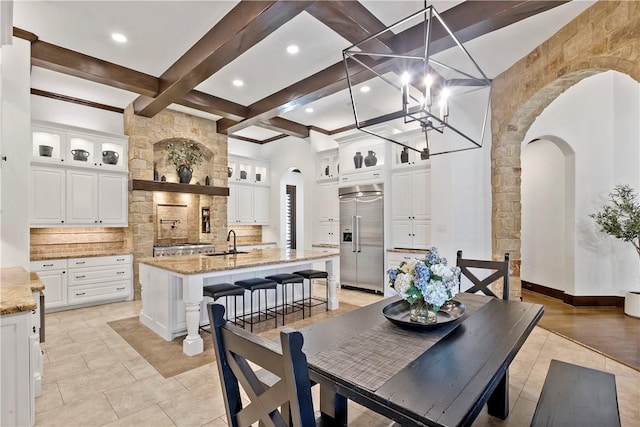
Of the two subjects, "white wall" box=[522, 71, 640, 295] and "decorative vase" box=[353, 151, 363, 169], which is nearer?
"white wall" box=[522, 71, 640, 295]

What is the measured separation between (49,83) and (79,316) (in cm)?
348

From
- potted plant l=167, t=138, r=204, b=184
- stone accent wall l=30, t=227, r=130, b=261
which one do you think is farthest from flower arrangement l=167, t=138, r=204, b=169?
stone accent wall l=30, t=227, r=130, b=261

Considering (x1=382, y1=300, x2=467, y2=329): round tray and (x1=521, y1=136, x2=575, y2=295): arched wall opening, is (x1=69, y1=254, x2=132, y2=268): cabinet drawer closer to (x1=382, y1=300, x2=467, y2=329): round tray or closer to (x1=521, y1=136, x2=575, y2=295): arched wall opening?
(x1=382, y1=300, x2=467, y2=329): round tray

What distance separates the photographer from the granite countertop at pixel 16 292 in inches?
66.9

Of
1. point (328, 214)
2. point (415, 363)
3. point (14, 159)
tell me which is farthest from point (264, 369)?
point (328, 214)

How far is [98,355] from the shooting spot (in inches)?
124

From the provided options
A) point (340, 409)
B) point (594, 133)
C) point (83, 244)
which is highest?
point (594, 133)

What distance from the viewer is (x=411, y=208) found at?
218 inches

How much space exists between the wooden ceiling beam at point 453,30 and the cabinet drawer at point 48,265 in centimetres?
404

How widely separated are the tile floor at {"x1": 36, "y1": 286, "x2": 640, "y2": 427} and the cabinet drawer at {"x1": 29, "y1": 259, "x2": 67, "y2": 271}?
4.44ft

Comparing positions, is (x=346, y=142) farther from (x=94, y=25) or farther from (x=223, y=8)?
(x=94, y=25)

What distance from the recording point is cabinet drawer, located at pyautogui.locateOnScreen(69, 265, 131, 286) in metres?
4.72

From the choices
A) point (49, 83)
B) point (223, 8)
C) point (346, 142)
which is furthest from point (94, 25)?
point (346, 142)

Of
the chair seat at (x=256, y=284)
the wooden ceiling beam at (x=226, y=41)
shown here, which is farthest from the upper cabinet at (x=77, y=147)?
the chair seat at (x=256, y=284)
